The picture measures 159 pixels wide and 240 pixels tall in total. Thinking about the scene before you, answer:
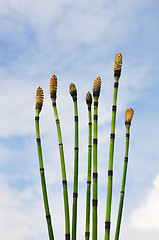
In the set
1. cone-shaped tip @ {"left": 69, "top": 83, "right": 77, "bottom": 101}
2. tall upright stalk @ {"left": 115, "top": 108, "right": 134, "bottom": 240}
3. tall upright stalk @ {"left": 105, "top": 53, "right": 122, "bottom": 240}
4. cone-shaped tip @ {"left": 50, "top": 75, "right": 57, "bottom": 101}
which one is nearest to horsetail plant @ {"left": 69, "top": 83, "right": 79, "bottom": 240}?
cone-shaped tip @ {"left": 69, "top": 83, "right": 77, "bottom": 101}

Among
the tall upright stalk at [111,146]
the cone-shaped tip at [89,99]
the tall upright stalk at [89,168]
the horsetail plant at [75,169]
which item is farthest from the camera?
the cone-shaped tip at [89,99]

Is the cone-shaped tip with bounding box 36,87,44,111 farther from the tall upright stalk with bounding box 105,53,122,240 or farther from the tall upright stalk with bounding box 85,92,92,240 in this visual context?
the tall upright stalk with bounding box 105,53,122,240

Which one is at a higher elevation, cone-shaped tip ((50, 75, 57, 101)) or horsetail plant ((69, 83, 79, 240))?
cone-shaped tip ((50, 75, 57, 101))

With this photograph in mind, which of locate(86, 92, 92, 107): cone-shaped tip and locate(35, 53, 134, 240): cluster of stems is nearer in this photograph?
locate(35, 53, 134, 240): cluster of stems

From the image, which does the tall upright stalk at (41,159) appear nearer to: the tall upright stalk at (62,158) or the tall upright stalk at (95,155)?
the tall upright stalk at (62,158)

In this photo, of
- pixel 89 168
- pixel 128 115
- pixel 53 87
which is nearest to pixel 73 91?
pixel 53 87

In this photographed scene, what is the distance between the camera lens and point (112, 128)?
235 centimetres

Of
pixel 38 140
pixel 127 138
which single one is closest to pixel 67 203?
pixel 38 140

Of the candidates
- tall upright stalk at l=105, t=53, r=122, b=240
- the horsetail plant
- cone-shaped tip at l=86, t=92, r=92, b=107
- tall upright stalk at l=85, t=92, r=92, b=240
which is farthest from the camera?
cone-shaped tip at l=86, t=92, r=92, b=107

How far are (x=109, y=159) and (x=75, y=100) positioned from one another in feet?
1.77

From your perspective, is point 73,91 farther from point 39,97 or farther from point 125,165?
point 125,165

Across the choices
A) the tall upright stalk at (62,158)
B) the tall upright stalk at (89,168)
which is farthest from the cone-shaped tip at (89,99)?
the tall upright stalk at (62,158)

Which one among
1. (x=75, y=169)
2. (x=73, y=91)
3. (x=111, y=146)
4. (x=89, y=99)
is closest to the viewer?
(x=111, y=146)

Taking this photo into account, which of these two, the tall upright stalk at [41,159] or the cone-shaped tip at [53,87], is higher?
the cone-shaped tip at [53,87]
